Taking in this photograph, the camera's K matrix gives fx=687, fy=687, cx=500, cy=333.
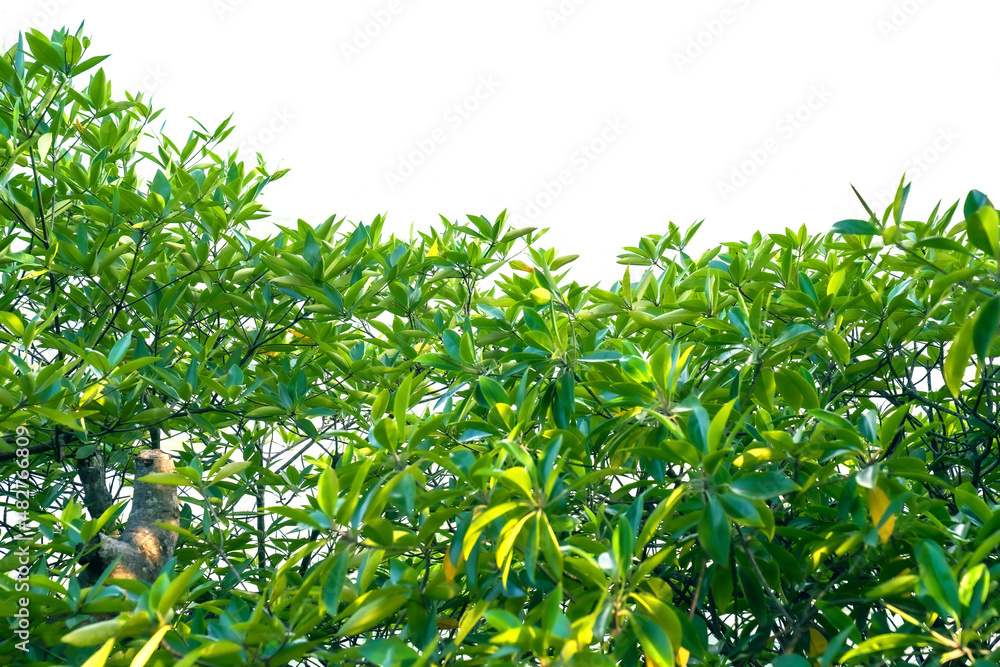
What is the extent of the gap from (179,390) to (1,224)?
0.90 meters

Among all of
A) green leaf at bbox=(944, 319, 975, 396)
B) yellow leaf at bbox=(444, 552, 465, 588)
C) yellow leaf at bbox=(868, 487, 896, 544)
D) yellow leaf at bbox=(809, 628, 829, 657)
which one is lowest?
yellow leaf at bbox=(809, 628, 829, 657)

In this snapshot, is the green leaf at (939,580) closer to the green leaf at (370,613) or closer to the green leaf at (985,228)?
the green leaf at (985,228)

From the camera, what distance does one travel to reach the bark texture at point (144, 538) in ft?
5.74

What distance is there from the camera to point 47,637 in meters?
1.32

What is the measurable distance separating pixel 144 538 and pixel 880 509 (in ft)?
5.82

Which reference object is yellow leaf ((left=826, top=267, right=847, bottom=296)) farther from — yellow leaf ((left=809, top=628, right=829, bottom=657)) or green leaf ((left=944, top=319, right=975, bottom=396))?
yellow leaf ((left=809, top=628, right=829, bottom=657))

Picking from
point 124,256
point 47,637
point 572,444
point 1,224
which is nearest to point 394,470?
point 572,444

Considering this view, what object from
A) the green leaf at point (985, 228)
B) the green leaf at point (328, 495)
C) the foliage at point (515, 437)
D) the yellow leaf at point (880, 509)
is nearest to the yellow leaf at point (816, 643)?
the foliage at point (515, 437)

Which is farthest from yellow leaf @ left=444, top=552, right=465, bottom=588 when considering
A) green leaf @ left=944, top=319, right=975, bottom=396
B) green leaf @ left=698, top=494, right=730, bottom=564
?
green leaf @ left=944, top=319, right=975, bottom=396

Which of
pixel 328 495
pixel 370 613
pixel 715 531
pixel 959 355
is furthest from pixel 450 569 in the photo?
pixel 959 355

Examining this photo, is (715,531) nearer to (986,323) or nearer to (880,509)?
(880,509)

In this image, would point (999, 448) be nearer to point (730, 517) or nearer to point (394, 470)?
point (730, 517)

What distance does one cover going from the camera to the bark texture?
5.74 feet

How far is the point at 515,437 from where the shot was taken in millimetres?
1272
